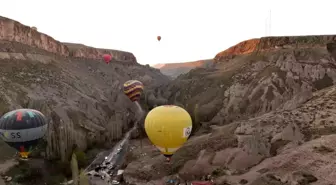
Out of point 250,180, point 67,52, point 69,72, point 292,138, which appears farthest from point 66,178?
point 67,52

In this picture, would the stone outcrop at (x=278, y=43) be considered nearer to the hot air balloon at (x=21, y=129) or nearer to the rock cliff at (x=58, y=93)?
the rock cliff at (x=58, y=93)

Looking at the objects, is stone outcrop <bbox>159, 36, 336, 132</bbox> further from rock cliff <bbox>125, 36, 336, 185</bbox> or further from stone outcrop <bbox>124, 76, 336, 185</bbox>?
stone outcrop <bbox>124, 76, 336, 185</bbox>

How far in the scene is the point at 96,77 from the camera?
→ 68.5 meters

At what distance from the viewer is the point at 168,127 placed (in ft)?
58.7

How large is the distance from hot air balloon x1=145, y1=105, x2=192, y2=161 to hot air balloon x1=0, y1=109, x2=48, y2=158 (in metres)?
9.99

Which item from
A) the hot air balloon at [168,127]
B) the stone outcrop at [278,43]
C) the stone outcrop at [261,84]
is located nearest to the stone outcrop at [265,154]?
the hot air balloon at [168,127]

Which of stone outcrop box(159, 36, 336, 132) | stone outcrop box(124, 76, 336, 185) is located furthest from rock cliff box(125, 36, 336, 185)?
stone outcrop box(159, 36, 336, 132)

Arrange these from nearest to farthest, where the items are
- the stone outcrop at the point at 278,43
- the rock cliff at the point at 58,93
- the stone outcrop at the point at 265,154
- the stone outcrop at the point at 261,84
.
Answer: the stone outcrop at the point at 265,154 → the rock cliff at the point at 58,93 → the stone outcrop at the point at 261,84 → the stone outcrop at the point at 278,43

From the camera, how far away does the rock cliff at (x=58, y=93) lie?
1252 inches

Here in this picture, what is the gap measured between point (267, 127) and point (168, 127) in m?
10.8

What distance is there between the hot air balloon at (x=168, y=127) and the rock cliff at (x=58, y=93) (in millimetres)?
12492

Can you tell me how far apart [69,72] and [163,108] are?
43946 millimetres

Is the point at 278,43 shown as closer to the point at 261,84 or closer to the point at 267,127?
the point at 261,84

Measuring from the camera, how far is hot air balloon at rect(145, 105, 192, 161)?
58.9 feet
